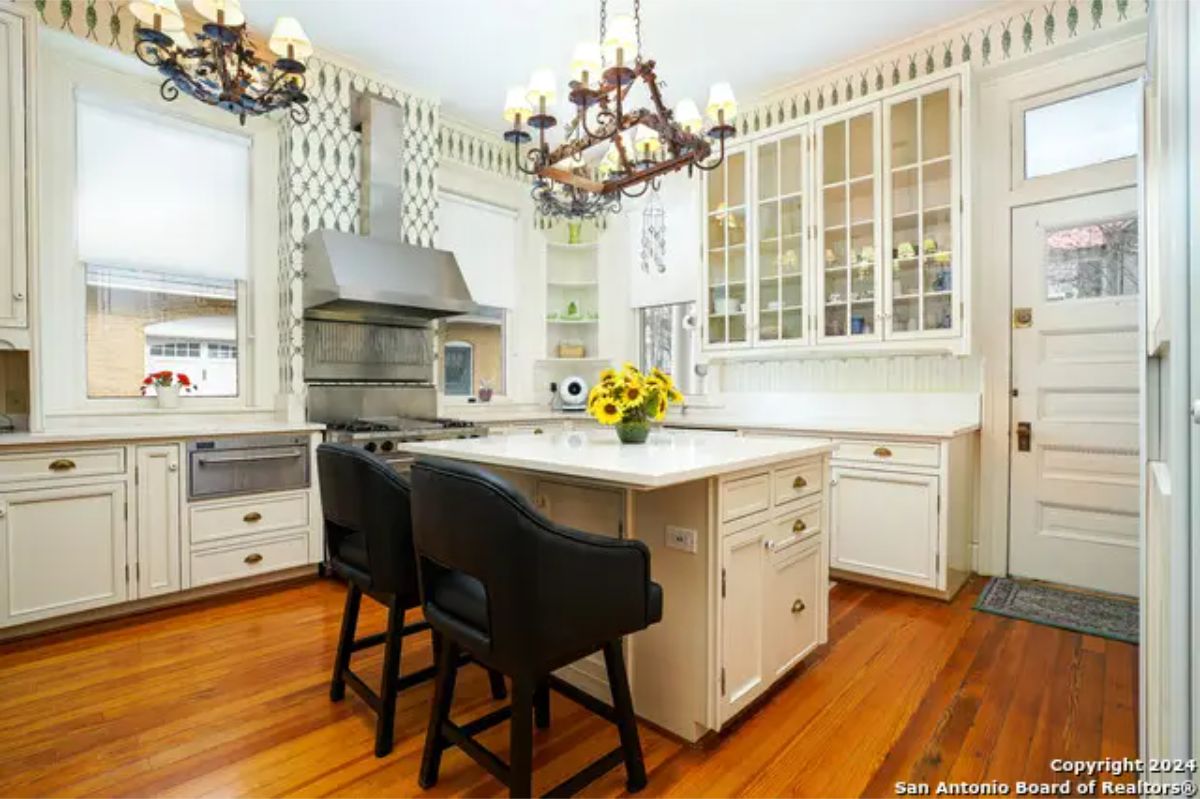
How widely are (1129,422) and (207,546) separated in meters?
4.90

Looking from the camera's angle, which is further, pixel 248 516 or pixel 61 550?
pixel 248 516

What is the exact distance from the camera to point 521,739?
1.43 meters

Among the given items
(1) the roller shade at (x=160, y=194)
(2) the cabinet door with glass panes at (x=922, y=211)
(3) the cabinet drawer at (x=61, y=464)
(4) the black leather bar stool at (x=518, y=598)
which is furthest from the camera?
(2) the cabinet door with glass panes at (x=922, y=211)

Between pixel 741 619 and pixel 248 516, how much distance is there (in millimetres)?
2754

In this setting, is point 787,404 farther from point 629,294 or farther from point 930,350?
point 629,294

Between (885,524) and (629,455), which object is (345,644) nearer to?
(629,455)

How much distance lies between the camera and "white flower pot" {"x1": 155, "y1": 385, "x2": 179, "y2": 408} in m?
3.49

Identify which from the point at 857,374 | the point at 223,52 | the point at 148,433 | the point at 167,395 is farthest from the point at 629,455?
the point at 167,395

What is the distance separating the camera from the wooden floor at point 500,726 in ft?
5.69

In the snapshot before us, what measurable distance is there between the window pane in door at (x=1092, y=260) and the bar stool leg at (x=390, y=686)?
3.73 metres

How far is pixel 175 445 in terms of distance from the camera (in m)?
3.07

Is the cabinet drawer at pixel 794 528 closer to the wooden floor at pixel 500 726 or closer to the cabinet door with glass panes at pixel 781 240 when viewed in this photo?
the wooden floor at pixel 500 726

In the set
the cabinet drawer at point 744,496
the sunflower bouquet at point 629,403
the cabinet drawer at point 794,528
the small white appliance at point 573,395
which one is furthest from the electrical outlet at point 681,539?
the small white appliance at point 573,395

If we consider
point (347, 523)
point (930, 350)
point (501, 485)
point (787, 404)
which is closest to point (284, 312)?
point (347, 523)
